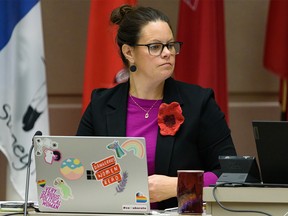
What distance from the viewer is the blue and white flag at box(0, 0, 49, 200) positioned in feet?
13.6

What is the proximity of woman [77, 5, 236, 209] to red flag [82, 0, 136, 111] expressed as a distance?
37.3 inches

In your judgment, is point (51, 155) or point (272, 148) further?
point (51, 155)

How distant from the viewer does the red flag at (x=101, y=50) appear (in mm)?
4258

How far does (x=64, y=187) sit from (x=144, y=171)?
292 mm

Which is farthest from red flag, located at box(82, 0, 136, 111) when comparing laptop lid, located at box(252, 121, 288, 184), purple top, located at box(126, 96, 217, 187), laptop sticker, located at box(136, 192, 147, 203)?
laptop lid, located at box(252, 121, 288, 184)

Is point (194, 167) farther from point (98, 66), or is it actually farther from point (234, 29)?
point (234, 29)

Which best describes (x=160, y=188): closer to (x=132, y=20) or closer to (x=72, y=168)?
(x=72, y=168)

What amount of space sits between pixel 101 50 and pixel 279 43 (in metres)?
1.21

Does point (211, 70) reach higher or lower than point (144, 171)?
higher

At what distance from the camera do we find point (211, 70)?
4.43 meters

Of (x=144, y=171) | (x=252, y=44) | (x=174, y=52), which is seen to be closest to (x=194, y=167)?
(x=174, y=52)

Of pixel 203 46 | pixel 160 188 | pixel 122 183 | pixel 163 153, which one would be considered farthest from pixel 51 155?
pixel 203 46

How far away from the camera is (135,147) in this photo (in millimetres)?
2445

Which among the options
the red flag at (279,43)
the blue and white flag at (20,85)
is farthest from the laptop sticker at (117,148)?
the red flag at (279,43)
